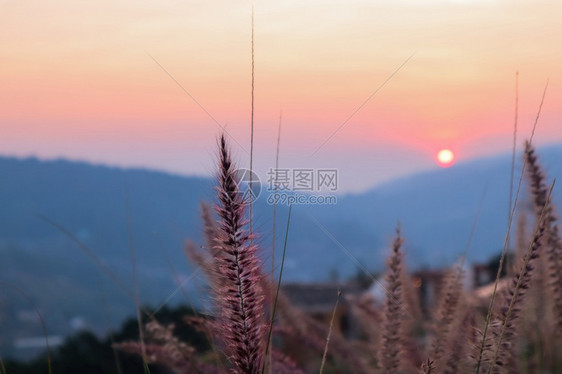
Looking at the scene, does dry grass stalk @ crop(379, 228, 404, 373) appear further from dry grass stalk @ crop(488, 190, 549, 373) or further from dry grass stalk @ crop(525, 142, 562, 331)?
dry grass stalk @ crop(525, 142, 562, 331)

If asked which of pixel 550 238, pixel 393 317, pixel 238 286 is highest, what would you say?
pixel 550 238

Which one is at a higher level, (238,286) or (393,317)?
(238,286)

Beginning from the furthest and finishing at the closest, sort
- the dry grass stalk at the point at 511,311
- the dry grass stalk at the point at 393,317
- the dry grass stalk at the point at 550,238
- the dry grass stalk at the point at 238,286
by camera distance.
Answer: the dry grass stalk at the point at 550,238, the dry grass stalk at the point at 393,317, the dry grass stalk at the point at 511,311, the dry grass stalk at the point at 238,286

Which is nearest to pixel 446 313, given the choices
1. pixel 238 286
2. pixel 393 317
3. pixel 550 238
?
pixel 393 317

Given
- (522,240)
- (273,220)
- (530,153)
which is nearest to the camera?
(273,220)

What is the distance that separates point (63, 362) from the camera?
1208cm

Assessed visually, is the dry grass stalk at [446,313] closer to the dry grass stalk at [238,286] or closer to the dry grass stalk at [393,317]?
the dry grass stalk at [393,317]

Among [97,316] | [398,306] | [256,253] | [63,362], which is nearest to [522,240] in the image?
[398,306]

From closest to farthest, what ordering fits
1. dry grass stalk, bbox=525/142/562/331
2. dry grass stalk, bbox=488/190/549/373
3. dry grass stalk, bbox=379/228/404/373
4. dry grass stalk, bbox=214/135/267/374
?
dry grass stalk, bbox=214/135/267/374 → dry grass stalk, bbox=488/190/549/373 → dry grass stalk, bbox=379/228/404/373 → dry grass stalk, bbox=525/142/562/331

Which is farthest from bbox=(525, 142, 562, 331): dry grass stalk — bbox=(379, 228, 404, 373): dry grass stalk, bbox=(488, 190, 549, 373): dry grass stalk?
bbox=(379, 228, 404, 373): dry grass stalk

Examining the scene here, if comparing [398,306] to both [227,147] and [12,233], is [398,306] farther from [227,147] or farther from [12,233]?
[12,233]

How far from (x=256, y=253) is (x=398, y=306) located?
3.94ft

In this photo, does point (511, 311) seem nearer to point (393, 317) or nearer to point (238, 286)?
point (393, 317)

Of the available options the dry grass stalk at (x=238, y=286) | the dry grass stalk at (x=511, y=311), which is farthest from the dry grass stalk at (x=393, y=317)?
the dry grass stalk at (x=238, y=286)
